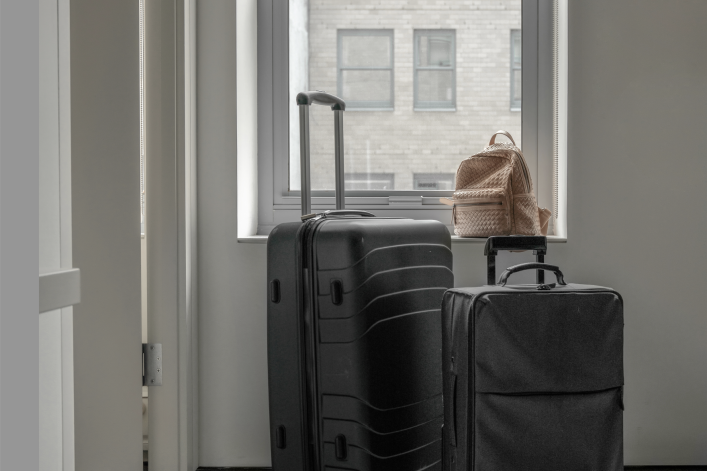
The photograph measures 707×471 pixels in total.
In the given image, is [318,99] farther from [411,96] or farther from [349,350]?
[349,350]

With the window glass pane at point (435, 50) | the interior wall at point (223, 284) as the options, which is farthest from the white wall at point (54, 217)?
the window glass pane at point (435, 50)

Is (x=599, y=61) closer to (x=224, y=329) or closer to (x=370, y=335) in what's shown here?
(x=370, y=335)

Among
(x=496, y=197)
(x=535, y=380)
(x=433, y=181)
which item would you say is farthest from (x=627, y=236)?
(x=535, y=380)

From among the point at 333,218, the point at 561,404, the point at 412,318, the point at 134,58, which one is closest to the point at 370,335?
the point at 412,318

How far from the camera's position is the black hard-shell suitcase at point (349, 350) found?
1109mm

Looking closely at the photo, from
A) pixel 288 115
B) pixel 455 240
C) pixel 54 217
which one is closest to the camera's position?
pixel 54 217

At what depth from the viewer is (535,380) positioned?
1047 mm

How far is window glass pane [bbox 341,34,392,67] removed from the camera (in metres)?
1.75

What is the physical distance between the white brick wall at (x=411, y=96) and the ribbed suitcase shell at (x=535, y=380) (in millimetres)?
775

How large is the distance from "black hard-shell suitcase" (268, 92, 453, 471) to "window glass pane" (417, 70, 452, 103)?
0.68m

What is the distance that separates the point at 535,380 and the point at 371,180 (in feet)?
2.96

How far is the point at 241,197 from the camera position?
161 cm

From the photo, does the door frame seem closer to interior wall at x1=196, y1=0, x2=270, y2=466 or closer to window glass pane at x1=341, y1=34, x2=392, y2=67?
interior wall at x1=196, y1=0, x2=270, y2=466

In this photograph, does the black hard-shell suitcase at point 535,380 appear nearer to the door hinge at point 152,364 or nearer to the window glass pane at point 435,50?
the door hinge at point 152,364
